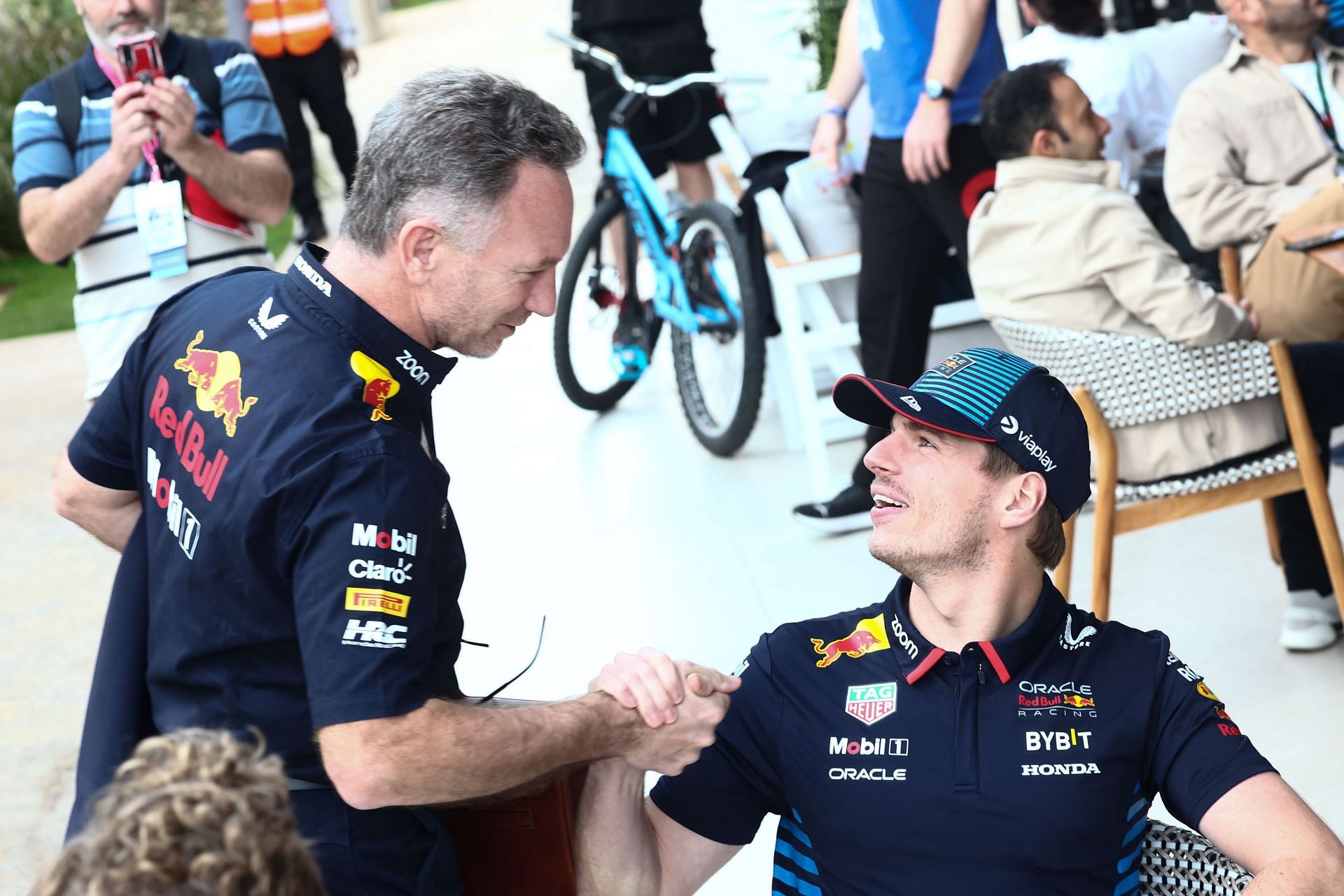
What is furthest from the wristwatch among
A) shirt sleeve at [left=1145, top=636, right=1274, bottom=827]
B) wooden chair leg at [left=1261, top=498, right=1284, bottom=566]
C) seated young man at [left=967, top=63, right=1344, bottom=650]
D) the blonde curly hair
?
the blonde curly hair

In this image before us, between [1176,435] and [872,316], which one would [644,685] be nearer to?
[1176,435]

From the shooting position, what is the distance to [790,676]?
6.15 ft

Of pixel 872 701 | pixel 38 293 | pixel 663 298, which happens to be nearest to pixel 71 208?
pixel 872 701

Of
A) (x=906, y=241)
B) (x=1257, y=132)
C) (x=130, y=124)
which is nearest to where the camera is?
(x=130, y=124)

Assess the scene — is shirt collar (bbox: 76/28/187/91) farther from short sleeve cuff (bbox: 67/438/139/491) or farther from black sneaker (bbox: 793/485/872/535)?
black sneaker (bbox: 793/485/872/535)

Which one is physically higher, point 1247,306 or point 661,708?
point 661,708

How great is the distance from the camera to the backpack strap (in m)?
3.04

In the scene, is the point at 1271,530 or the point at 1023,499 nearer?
the point at 1023,499

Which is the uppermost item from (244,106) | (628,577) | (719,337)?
(244,106)

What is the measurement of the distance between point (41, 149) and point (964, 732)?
2.28 m

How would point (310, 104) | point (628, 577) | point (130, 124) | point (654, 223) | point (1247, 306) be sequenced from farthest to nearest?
point (310, 104) < point (654, 223) < point (628, 577) < point (1247, 306) < point (130, 124)

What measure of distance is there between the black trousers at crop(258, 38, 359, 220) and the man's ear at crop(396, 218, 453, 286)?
6480 millimetres

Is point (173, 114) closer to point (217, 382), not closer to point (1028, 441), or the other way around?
point (217, 382)

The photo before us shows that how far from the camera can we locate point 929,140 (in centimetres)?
385
